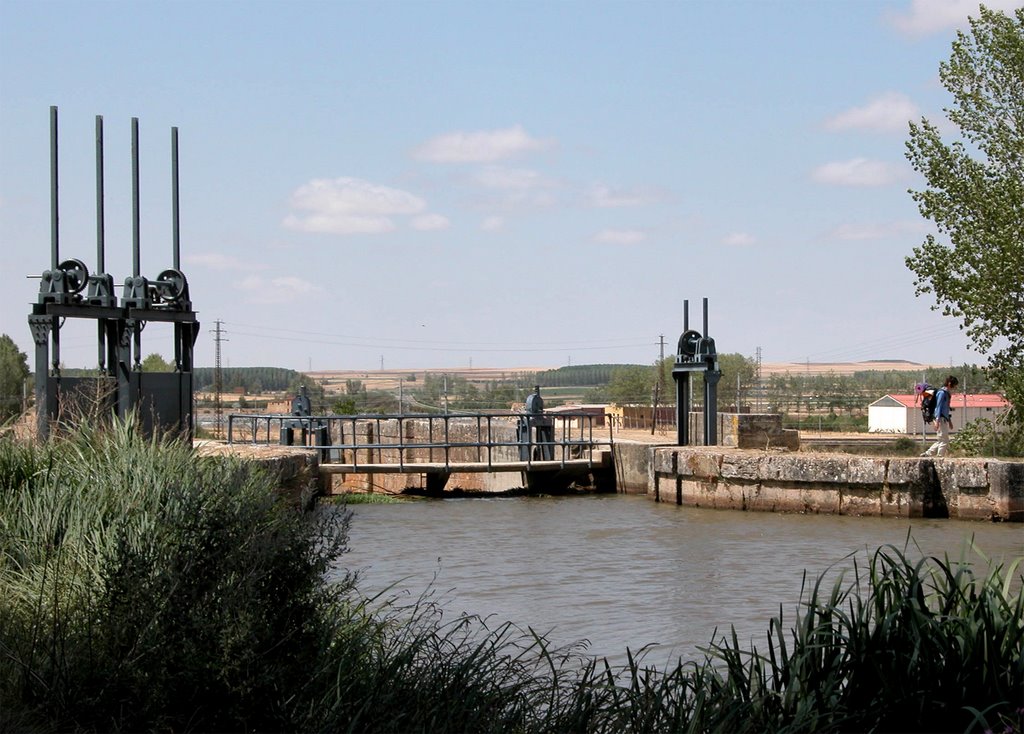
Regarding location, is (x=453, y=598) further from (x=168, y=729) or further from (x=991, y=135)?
(x=991, y=135)

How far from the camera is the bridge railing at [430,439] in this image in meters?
24.3

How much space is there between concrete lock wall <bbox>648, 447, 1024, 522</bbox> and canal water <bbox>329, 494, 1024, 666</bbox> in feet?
1.18

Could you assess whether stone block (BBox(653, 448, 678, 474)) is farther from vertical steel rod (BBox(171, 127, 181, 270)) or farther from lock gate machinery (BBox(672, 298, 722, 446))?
vertical steel rod (BBox(171, 127, 181, 270))

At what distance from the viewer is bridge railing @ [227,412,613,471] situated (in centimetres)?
2431

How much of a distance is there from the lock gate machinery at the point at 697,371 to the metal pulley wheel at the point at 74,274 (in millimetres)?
11304

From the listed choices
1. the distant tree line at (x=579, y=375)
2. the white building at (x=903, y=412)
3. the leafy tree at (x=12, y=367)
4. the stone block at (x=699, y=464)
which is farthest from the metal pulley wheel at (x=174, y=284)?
the distant tree line at (x=579, y=375)

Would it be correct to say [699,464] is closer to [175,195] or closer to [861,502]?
[861,502]

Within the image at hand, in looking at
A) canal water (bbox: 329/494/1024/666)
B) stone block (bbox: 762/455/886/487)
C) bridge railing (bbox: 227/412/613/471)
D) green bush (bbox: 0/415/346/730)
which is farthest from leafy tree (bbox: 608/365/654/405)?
green bush (bbox: 0/415/346/730)

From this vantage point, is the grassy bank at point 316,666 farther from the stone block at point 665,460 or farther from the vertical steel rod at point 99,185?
the stone block at point 665,460

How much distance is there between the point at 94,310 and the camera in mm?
17031

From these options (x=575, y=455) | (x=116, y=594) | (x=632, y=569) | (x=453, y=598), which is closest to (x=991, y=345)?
(x=575, y=455)

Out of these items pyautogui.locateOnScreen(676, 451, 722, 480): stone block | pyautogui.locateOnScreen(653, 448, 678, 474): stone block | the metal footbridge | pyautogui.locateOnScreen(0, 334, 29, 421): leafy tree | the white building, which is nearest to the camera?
pyautogui.locateOnScreen(676, 451, 722, 480): stone block

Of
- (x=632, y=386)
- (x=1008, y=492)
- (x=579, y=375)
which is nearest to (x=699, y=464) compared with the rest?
(x=1008, y=492)

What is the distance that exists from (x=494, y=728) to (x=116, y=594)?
1.85 m
